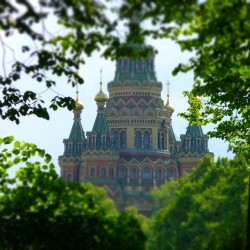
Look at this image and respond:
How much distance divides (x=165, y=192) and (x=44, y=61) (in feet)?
51.0

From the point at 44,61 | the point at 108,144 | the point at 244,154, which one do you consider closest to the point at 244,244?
the point at 44,61

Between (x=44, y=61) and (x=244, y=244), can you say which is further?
(x=244, y=244)

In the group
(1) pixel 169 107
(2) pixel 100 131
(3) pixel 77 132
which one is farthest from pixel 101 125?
(1) pixel 169 107

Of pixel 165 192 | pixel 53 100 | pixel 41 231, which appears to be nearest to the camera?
pixel 41 231

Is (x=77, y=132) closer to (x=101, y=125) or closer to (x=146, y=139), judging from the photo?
(x=101, y=125)

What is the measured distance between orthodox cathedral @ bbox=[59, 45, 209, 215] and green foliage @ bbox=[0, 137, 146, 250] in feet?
288

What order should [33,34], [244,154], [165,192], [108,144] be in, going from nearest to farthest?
[33,34] → [165,192] → [244,154] → [108,144]

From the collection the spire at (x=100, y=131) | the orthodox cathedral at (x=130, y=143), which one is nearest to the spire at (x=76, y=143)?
the orthodox cathedral at (x=130, y=143)

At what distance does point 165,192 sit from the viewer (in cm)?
2659

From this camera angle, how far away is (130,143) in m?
104

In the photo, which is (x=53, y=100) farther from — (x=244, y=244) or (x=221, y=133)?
(x=221, y=133)

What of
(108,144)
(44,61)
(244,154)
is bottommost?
(44,61)

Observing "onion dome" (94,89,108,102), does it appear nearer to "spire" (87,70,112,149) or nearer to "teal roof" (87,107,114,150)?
"spire" (87,70,112,149)

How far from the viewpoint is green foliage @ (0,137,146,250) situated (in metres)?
11.9
